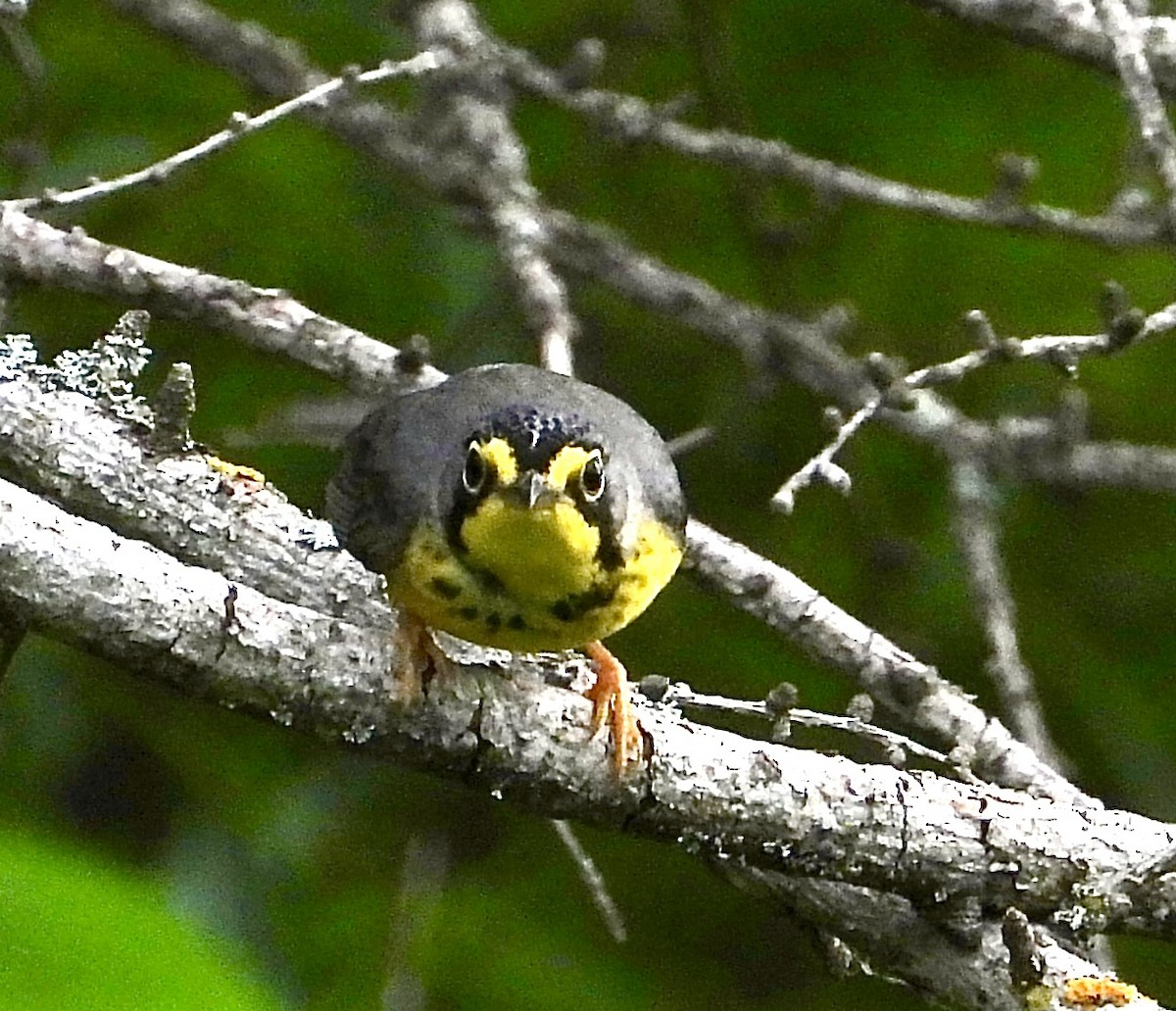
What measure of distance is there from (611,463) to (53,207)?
36.0 inches

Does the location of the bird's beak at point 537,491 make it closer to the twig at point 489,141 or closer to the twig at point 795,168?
the twig at point 489,141

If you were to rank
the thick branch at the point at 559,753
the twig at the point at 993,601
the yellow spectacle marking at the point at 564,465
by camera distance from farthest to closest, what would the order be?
the twig at the point at 993,601 < the yellow spectacle marking at the point at 564,465 < the thick branch at the point at 559,753

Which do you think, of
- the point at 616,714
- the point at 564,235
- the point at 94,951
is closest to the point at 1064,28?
the point at 564,235

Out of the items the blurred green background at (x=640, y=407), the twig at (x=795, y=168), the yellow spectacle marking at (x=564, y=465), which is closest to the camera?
the yellow spectacle marking at (x=564, y=465)

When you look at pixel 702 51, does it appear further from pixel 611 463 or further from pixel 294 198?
pixel 611 463

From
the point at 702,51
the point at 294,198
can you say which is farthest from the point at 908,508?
Answer: the point at 294,198

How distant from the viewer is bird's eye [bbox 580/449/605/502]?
2.43 m

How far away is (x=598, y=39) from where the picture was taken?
4469 millimetres

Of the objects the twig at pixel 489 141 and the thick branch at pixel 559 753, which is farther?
the twig at pixel 489 141

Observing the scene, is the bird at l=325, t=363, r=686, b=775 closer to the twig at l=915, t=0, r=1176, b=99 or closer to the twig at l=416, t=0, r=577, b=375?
the twig at l=416, t=0, r=577, b=375

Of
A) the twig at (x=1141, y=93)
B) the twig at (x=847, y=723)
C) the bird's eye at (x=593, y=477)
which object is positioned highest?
the twig at (x=1141, y=93)

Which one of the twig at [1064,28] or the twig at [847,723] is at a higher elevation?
the twig at [1064,28]

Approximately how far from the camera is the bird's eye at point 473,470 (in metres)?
2.40

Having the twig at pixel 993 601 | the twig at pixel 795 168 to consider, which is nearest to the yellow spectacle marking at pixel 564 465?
the twig at pixel 993 601
